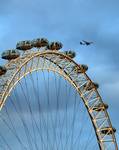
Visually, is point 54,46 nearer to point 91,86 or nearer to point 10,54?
point 10,54

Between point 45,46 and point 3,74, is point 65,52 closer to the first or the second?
point 45,46

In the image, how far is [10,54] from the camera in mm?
111250

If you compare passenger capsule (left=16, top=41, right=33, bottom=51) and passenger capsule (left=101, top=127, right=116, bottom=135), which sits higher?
passenger capsule (left=16, top=41, right=33, bottom=51)

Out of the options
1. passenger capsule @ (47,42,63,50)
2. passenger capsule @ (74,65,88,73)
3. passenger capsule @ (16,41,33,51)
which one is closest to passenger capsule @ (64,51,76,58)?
passenger capsule @ (74,65,88,73)

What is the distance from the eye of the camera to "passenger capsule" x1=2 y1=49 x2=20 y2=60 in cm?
11128

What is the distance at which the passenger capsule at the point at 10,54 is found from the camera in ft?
365

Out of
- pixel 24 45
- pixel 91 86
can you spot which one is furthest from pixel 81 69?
pixel 24 45

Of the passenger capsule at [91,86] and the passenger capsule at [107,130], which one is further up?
the passenger capsule at [91,86]

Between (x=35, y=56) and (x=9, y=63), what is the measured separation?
11.5ft

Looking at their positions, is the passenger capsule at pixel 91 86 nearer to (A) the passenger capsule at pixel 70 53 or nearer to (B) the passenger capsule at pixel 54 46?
(A) the passenger capsule at pixel 70 53

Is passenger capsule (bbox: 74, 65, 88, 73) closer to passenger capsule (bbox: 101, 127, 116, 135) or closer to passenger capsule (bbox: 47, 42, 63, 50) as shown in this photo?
passenger capsule (bbox: 47, 42, 63, 50)

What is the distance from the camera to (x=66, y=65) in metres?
124

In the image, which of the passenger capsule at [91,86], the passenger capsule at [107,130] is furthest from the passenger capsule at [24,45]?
the passenger capsule at [107,130]

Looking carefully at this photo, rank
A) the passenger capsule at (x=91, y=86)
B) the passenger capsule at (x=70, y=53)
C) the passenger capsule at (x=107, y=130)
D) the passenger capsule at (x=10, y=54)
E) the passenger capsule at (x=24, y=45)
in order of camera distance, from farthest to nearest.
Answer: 1. the passenger capsule at (x=107, y=130)
2. the passenger capsule at (x=91, y=86)
3. the passenger capsule at (x=70, y=53)
4. the passenger capsule at (x=24, y=45)
5. the passenger capsule at (x=10, y=54)
